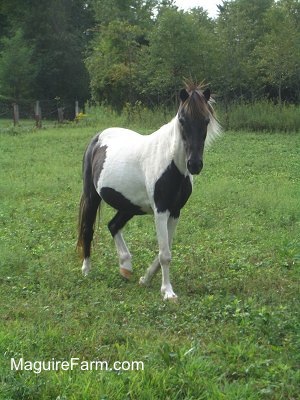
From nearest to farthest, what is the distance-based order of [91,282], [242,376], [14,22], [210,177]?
[242,376] < [91,282] < [210,177] < [14,22]

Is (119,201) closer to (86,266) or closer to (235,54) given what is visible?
(86,266)

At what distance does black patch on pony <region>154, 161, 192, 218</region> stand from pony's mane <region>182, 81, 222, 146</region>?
0.42m

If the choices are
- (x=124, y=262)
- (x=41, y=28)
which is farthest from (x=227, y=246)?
(x=41, y=28)

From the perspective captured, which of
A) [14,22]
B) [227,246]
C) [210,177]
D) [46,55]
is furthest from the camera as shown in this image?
[14,22]

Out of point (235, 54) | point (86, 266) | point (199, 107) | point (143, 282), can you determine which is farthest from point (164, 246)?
point (235, 54)

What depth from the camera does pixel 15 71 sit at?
38656 millimetres

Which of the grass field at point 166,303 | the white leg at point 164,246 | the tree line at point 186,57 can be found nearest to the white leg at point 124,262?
the grass field at point 166,303

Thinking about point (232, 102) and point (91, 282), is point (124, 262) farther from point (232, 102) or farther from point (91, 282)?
point (232, 102)

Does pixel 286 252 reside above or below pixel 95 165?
below

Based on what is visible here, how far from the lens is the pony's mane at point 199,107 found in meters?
4.86

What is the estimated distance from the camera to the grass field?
3375mm

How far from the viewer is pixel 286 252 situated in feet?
20.8

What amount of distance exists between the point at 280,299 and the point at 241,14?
861 inches

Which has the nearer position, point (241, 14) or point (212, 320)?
point (212, 320)
